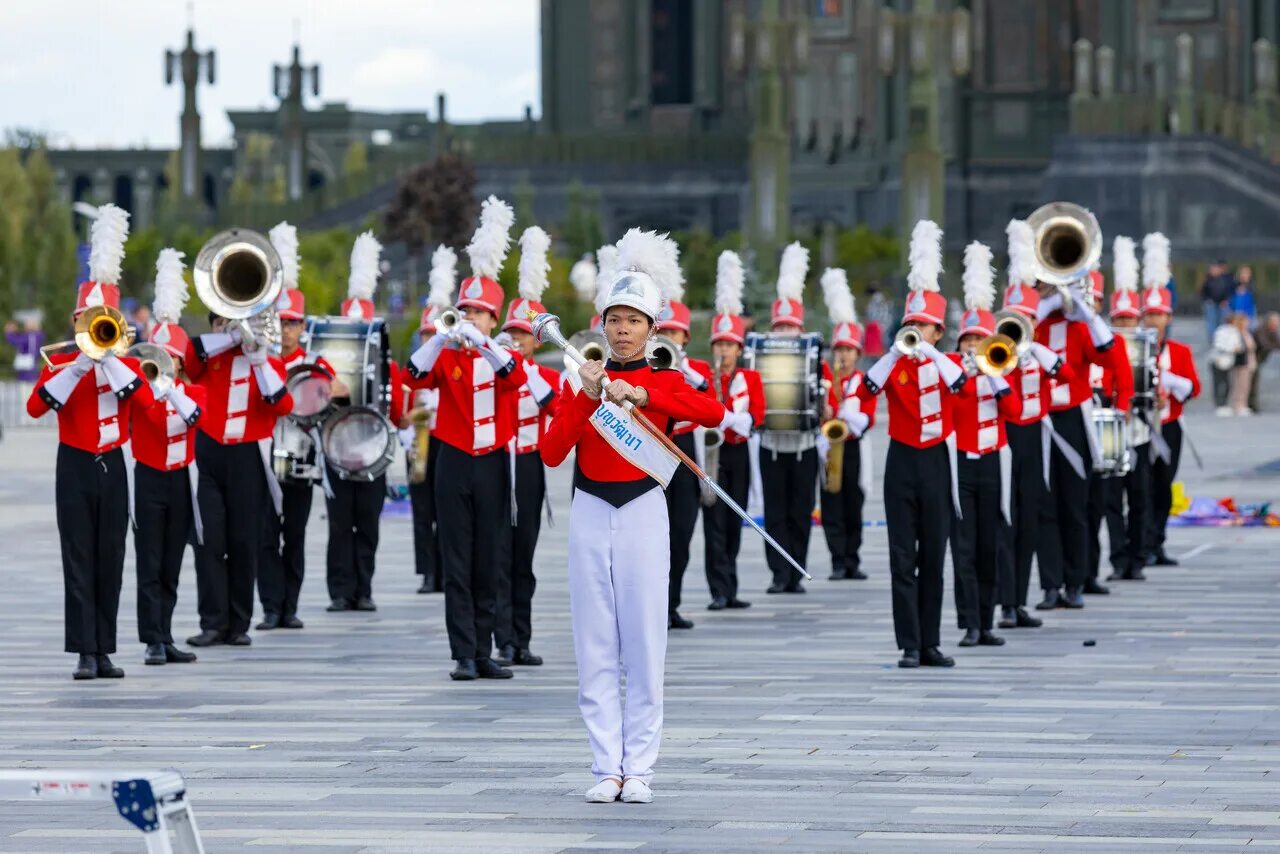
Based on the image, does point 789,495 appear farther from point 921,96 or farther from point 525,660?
point 921,96

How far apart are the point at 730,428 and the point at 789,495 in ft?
3.84

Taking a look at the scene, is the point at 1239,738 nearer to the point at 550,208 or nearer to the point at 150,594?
the point at 150,594

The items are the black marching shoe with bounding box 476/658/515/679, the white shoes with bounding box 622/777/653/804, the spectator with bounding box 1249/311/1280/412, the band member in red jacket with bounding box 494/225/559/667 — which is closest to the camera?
the white shoes with bounding box 622/777/653/804

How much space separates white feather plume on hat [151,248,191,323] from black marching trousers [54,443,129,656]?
138 centimetres

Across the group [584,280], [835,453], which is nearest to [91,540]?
[835,453]

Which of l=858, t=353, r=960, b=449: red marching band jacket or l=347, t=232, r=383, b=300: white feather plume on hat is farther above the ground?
l=347, t=232, r=383, b=300: white feather plume on hat

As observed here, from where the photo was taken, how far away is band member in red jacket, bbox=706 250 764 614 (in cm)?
1895

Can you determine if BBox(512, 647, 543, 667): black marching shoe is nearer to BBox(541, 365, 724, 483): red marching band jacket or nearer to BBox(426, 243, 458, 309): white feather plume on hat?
BBox(426, 243, 458, 309): white feather plume on hat

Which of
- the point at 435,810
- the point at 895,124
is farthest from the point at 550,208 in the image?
the point at 435,810

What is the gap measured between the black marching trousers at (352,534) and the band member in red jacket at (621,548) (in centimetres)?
793

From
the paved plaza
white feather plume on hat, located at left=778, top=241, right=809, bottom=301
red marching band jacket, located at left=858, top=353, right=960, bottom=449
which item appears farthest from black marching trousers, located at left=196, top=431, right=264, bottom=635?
white feather plume on hat, located at left=778, top=241, right=809, bottom=301

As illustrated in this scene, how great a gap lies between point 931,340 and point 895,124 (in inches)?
2199

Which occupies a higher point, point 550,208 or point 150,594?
point 550,208

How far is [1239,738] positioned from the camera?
40.9 ft
